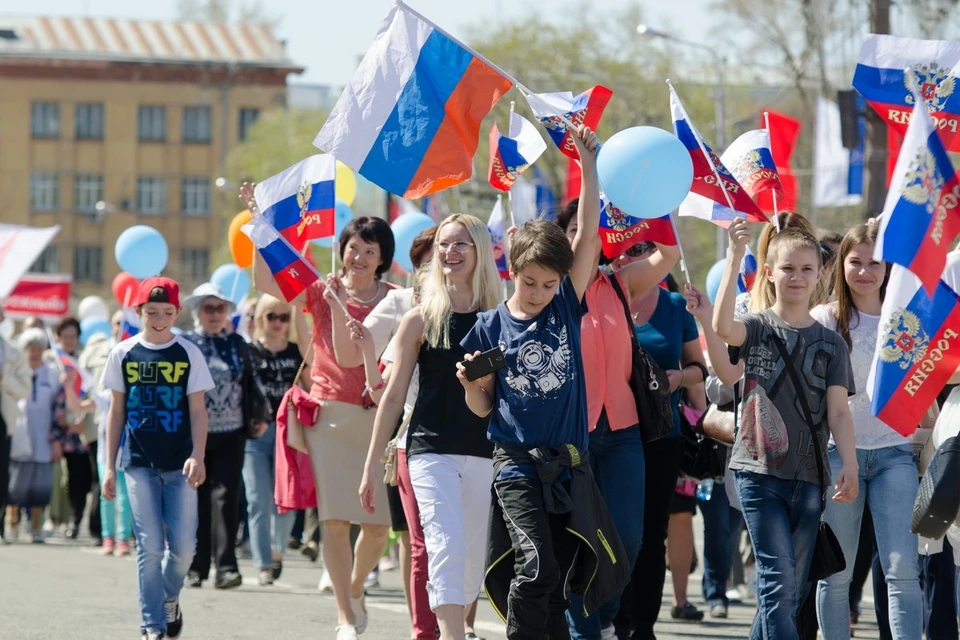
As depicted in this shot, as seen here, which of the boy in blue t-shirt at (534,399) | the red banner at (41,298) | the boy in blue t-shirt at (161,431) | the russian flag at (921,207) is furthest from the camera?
the red banner at (41,298)

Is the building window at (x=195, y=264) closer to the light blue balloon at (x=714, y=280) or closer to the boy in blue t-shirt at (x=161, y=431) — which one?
the light blue balloon at (x=714, y=280)

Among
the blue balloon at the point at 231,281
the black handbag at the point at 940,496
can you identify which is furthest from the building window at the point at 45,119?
the black handbag at the point at 940,496

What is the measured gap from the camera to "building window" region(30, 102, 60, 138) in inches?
3123

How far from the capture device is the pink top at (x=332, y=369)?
28.9 feet

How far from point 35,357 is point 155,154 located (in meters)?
66.0

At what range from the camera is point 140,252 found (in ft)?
50.0

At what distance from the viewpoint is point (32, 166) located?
8081 centimetres

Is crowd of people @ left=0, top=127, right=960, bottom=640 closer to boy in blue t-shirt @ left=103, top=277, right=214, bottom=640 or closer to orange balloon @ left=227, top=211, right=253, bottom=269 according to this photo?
boy in blue t-shirt @ left=103, top=277, right=214, bottom=640

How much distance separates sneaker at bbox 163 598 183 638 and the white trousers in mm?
1749

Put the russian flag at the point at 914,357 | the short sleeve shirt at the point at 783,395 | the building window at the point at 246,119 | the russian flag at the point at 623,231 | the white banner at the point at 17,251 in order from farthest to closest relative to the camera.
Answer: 1. the building window at the point at 246,119
2. the white banner at the point at 17,251
3. the russian flag at the point at 623,231
4. the short sleeve shirt at the point at 783,395
5. the russian flag at the point at 914,357

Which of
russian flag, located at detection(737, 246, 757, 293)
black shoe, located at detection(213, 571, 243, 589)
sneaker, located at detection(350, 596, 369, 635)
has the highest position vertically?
russian flag, located at detection(737, 246, 757, 293)

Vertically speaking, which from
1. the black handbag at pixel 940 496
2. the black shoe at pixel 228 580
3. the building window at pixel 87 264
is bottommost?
the black shoe at pixel 228 580

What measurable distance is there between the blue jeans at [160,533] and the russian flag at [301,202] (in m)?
A: 1.87

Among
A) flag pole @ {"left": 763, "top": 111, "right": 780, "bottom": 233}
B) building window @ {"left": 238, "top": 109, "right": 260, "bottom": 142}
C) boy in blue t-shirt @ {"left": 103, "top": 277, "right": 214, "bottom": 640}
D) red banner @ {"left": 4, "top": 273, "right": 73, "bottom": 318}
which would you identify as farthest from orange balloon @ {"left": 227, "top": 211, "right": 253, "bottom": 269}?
building window @ {"left": 238, "top": 109, "right": 260, "bottom": 142}
